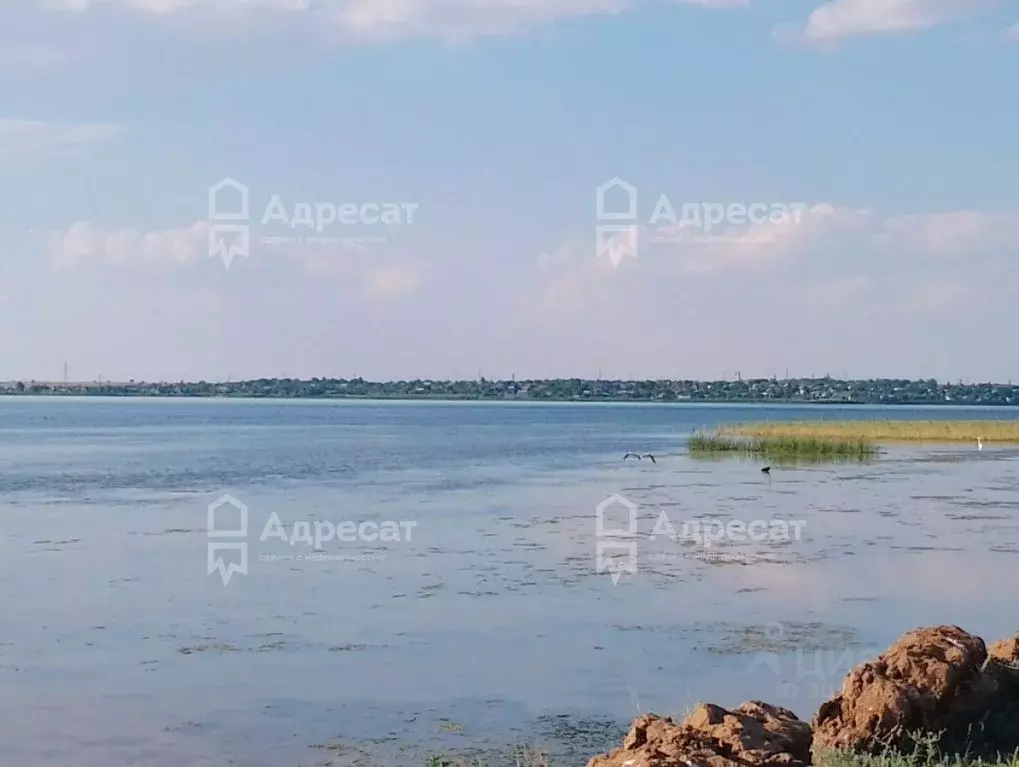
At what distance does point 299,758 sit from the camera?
11.0m

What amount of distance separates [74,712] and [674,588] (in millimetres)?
9002

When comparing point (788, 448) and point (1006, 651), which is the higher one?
point (1006, 651)

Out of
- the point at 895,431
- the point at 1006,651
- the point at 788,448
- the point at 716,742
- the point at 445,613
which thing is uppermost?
the point at 716,742

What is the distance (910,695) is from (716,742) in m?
2.44

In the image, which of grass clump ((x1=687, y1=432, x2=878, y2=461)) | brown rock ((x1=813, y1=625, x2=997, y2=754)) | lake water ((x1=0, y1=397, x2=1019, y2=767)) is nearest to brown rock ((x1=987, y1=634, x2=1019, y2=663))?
brown rock ((x1=813, y1=625, x2=997, y2=754))

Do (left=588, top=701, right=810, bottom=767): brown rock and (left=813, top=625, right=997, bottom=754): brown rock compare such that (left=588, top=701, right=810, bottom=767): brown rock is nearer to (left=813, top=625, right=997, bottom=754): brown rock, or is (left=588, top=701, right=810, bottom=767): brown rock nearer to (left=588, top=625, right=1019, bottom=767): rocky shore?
(left=588, top=625, right=1019, bottom=767): rocky shore

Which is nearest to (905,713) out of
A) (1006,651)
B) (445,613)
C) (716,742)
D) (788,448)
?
(1006,651)

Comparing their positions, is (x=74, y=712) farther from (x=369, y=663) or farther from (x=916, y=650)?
(x=916, y=650)

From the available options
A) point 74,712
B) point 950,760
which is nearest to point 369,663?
point 74,712

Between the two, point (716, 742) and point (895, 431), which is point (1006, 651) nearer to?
point (716, 742)

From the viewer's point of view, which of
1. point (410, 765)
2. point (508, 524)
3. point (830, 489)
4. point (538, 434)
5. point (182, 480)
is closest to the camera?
point (410, 765)

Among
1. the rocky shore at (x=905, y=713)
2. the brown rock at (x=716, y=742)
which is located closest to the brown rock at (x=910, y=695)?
the rocky shore at (x=905, y=713)

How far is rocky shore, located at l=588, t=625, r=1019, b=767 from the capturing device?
7070mm

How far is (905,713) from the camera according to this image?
860 centimetres
